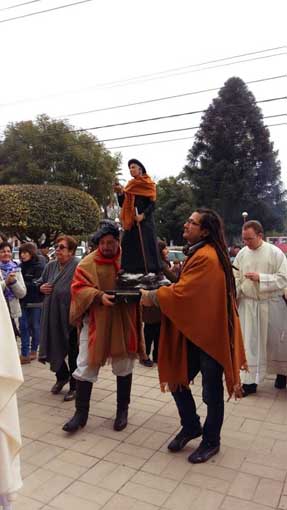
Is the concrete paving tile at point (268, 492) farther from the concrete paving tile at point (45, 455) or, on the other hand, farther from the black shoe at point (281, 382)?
the black shoe at point (281, 382)

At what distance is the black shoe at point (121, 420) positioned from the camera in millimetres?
3805

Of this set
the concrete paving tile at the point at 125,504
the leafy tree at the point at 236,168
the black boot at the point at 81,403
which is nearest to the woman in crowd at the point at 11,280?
the black boot at the point at 81,403

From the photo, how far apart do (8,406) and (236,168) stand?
1320 inches

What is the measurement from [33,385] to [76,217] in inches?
629

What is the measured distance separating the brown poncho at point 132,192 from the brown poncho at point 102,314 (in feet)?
1.27

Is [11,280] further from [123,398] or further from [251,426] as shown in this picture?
[251,426]

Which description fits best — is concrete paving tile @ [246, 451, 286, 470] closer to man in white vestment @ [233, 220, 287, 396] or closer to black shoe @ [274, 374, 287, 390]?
man in white vestment @ [233, 220, 287, 396]

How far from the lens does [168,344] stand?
3260 millimetres

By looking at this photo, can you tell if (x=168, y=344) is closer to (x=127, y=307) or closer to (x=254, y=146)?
(x=127, y=307)

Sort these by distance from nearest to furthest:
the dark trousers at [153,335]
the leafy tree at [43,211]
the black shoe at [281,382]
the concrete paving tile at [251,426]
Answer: the concrete paving tile at [251,426] → the black shoe at [281,382] → the dark trousers at [153,335] → the leafy tree at [43,211]

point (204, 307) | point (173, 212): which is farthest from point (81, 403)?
point (173, 212)

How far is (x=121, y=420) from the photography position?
384 cm

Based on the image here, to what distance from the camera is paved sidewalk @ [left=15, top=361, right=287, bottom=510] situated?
273cm

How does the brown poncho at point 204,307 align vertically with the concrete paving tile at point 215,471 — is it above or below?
above
